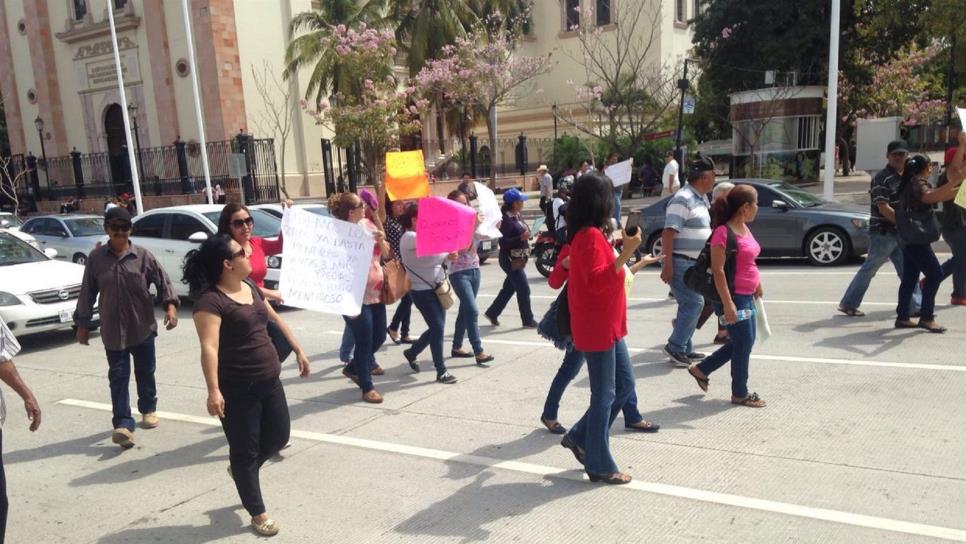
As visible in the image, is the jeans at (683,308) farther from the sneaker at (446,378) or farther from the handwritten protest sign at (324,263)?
the handwritten protest sign at (324,263)

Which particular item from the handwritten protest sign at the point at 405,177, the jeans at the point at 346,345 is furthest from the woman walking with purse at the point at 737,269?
the jeans at the point at 346,345

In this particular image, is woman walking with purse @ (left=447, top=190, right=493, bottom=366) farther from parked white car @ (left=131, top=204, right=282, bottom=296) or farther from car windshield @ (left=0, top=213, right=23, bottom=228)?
car windshield @ (left=0, top=213, right=23, bottom=228)

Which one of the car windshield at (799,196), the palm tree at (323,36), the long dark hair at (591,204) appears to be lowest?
the car windshield at (799,196)

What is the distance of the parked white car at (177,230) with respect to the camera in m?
11.3

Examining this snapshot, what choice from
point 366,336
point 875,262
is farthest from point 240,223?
point 875,262

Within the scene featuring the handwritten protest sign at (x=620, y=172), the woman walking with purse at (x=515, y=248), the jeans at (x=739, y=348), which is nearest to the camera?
the jeans at (x=739, y=348)

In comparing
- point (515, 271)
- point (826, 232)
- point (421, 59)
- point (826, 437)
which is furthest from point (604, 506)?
point (421, 59)

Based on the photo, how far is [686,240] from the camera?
20.6 feet

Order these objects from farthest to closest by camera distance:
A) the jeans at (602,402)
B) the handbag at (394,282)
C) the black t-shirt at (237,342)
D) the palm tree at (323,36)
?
the palm tree at (323,36) → the handbag at (394,282) → the jeans at (602,402) → the black t-shirt at (237,342)

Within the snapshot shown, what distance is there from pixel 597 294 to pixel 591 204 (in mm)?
467

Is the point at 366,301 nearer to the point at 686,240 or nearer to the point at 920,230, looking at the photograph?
the point at 686,240

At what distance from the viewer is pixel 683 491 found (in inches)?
160

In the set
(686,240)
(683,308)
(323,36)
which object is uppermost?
(323,36)

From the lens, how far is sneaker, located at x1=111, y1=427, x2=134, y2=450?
523 cm
